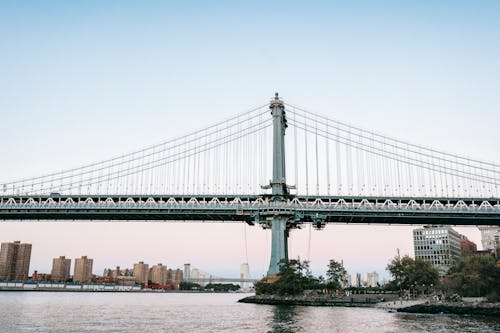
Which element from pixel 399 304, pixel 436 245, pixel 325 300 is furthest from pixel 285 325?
pixel 436 245

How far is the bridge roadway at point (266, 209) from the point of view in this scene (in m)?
78.2

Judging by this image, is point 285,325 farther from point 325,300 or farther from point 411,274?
point 411,274

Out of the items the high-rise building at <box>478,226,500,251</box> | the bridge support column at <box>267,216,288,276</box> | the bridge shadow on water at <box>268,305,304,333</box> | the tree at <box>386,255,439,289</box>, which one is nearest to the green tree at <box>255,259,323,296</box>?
the bridge support column at <box>267,216,288,276</box>

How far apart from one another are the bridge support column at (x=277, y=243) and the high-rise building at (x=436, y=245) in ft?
314

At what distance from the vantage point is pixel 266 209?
77562 mm

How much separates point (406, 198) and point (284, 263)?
22392mm

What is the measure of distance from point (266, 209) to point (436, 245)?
349 ft

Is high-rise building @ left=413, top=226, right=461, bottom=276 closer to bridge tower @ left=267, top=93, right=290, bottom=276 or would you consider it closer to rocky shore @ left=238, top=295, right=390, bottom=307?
rocky shore @ left=238, top=295, right=390, bottom=307

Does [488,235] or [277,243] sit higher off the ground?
[488,235]

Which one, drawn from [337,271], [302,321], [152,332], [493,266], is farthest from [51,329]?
[337,271]

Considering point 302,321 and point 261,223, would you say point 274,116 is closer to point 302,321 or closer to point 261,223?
point 261,223

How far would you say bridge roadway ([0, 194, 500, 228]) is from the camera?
7819 centimetres

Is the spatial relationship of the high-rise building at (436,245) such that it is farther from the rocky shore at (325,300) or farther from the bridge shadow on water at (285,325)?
the bridge shadow on water at (285,325)

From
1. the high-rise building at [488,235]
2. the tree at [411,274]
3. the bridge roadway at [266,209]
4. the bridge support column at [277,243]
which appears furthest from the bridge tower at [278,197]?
the high-rise building at [488,235]
